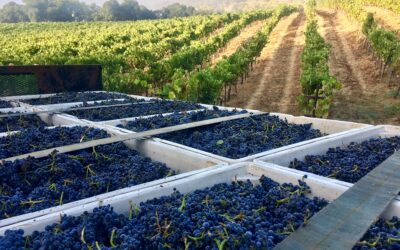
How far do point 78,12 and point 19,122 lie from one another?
118768 mm

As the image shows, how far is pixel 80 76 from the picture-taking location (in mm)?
7277

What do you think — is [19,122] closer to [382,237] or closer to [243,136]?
[243,136]

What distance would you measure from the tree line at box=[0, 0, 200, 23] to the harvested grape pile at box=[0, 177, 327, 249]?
4084 inches

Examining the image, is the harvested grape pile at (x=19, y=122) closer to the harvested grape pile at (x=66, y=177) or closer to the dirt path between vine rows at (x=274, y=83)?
the harvested grape pile at (x=66, y=177)

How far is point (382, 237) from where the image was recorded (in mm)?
1914

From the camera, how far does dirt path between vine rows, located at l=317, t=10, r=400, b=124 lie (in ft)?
40.5

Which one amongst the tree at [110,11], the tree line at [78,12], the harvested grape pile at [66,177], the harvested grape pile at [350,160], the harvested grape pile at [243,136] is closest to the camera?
the harvested grape pile at [66,177]

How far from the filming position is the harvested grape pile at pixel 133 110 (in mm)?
4820

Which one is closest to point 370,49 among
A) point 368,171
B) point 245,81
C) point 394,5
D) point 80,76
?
point 245,81

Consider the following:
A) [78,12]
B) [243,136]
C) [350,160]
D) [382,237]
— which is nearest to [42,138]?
[243,136]

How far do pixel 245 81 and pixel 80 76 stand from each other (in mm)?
12878

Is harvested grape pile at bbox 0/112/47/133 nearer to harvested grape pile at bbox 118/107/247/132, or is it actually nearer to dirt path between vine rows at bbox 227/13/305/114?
harvested grape pile at bbox 118/107/247/132

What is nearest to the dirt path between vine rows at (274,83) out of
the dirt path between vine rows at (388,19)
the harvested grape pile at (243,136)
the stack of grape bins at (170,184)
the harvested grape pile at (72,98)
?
the dirt path between vine rows at (388,19)

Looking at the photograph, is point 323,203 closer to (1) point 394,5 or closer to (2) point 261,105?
(2) point 261,105
